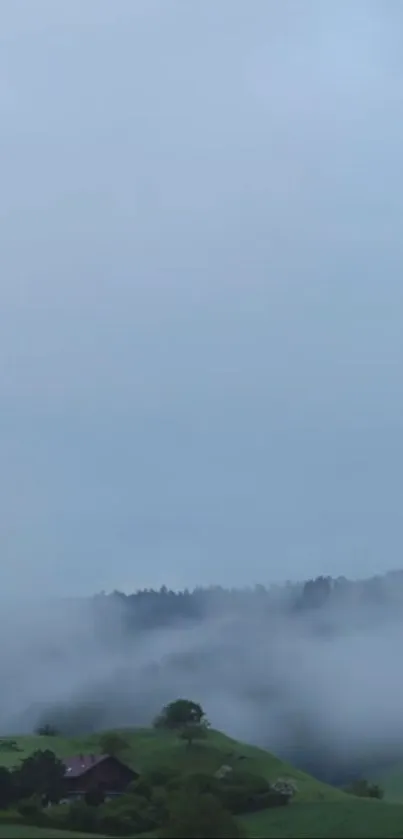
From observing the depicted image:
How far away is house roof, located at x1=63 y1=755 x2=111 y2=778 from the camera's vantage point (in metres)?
66.6

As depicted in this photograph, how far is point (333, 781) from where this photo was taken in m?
90.6

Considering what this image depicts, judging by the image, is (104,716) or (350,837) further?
(104,716)

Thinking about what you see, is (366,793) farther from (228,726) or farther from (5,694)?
(5,694)

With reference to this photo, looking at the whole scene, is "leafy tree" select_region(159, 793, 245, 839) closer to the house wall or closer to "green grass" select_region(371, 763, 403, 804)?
the house wall

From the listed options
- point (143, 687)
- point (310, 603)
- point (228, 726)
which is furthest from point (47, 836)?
point (310, 603)

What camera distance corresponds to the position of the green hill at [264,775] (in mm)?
46656

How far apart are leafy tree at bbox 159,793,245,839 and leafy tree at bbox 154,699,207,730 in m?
40.7

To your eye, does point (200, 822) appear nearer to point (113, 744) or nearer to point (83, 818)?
point (83, 818)

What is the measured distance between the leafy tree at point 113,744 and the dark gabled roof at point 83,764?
114 inches

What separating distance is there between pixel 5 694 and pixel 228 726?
35.8 m

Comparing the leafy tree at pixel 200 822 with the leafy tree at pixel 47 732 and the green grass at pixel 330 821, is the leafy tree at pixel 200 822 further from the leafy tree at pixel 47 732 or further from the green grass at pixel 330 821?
the leafy tree at pixel 47 732

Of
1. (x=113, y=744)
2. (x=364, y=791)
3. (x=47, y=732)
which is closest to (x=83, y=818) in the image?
(x=113, y=744)

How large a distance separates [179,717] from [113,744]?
7307 millimetres

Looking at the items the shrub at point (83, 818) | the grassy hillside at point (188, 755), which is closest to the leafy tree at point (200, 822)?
the shrub at point (83, 818)
